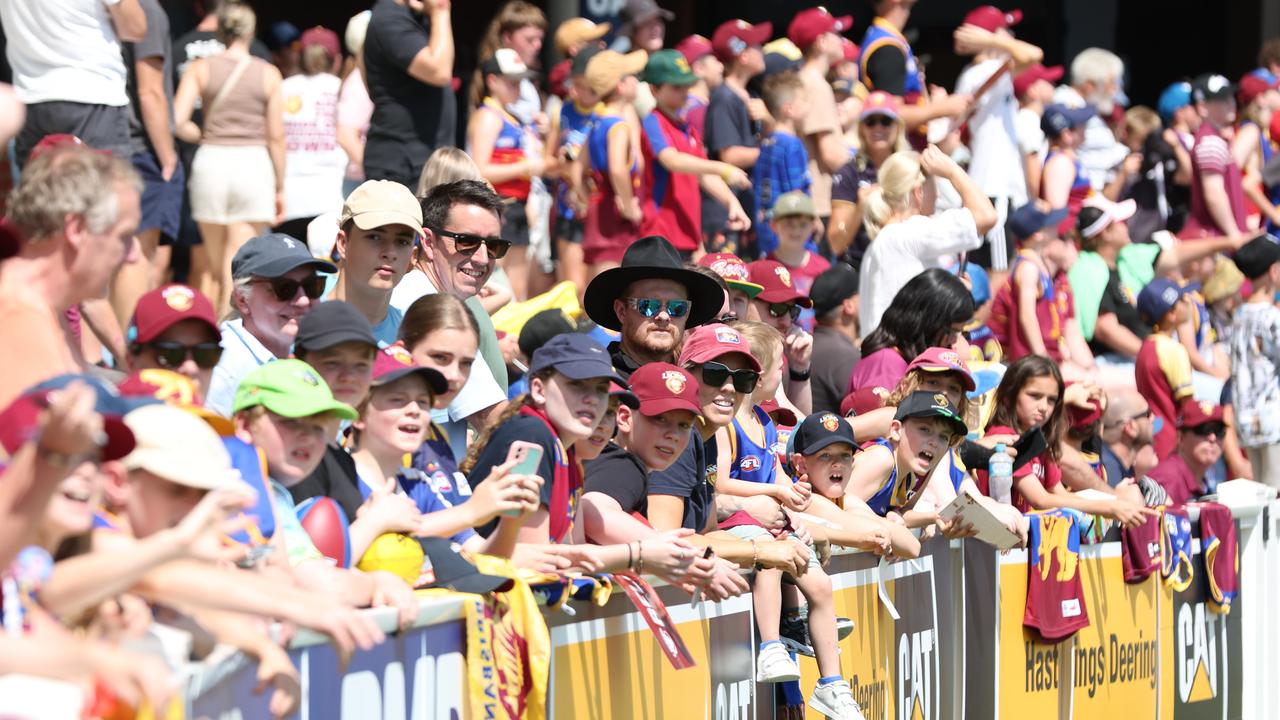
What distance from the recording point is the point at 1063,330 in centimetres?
1255

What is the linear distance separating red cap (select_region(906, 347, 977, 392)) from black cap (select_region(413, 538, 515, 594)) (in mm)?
3598

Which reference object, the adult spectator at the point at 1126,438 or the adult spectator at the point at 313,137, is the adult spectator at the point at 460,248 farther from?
the adult spectator at the point at 1126,438

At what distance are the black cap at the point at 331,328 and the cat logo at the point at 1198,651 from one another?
5652 millimetres

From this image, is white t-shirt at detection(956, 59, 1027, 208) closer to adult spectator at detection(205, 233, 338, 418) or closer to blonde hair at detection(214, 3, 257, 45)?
blonde hair at detection(214, 3, 257, 45)

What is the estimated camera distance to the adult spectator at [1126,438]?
1016 centimetres

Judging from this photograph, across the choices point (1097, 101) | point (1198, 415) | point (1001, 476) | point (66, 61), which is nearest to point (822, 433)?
point (1001, 476)

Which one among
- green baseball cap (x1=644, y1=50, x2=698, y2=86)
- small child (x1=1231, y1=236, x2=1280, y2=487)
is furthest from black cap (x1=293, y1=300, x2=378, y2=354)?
small child (x1=1231, y1=236, x2=1280, y2=487)

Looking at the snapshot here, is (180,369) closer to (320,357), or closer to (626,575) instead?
(320,357)

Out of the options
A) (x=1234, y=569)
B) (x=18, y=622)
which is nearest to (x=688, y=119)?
(x=1234, y=569)

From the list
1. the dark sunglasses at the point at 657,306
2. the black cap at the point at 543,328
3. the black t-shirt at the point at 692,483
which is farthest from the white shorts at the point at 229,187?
the black t-shirt at the point at 692,483

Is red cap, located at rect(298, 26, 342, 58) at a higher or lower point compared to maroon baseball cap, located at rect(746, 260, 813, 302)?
higher

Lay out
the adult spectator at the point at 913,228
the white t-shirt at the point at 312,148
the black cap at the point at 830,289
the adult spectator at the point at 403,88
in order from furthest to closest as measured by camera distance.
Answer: the white t-shirt at the point at 312,148, the adult spectator at the point at 913,228, the black cap at the point at 830,289, the adult spectator at the point at 403,88

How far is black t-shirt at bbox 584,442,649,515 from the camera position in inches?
238

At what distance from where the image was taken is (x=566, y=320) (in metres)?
7.57
